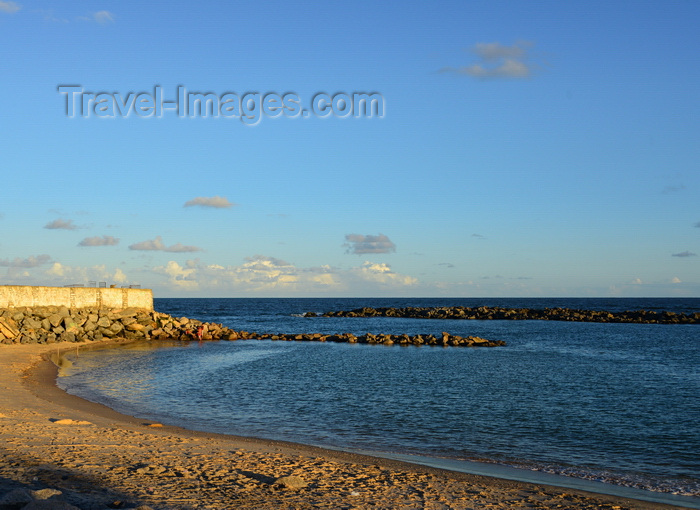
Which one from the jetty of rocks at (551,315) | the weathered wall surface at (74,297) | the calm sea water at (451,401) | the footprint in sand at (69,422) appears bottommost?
the jetty of rocks at (551,315)

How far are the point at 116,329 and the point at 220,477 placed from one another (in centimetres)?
4213

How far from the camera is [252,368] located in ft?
105

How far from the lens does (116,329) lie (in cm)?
4856

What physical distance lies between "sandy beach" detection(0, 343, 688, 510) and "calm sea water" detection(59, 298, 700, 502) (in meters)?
2.22

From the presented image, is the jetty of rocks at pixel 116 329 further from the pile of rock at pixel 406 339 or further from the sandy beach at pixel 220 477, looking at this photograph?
the sandy beach at pixel 220 477

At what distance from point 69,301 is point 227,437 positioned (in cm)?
3759

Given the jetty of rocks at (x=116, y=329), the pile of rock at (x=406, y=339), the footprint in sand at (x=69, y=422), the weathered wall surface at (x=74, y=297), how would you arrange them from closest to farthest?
the footprint in sand at (x=69, y=422) < the jetty of rocks at (x=116, y=329) < the weathered wall surface at (x=74, y=297) < the pile of rock at (x=406, y=339)

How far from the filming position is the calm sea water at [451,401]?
13930 millimetres

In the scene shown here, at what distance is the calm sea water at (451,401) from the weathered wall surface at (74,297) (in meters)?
10.5

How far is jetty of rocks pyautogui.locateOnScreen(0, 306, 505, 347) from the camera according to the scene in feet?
133

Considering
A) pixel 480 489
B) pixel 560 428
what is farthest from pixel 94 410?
pixel 560 428

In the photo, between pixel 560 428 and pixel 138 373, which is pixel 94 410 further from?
pixel 560 428

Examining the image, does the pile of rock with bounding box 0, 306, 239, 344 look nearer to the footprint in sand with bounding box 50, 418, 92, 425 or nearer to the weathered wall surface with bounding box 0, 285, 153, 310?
the weathered wall surface with bounding box 0, 285, 153, 310

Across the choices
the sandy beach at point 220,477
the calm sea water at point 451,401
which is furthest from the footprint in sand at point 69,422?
the calm sea water at point 451,401
